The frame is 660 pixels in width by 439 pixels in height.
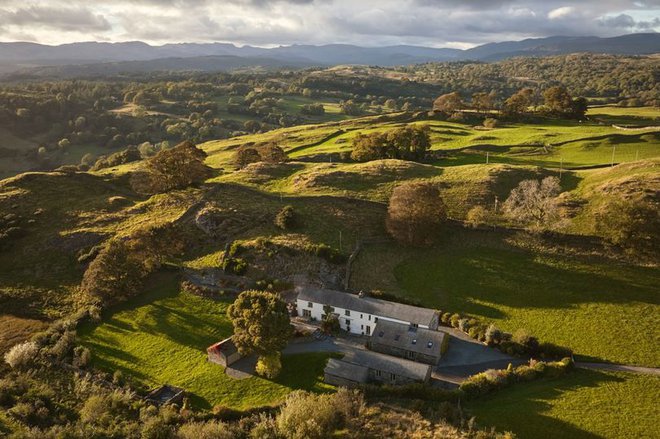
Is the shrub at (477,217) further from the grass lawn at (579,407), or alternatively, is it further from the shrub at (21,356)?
the shrub at (21,356)

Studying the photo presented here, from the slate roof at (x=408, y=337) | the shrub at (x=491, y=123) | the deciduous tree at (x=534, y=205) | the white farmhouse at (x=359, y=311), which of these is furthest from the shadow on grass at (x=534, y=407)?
the shrub at (x=491, y=123)


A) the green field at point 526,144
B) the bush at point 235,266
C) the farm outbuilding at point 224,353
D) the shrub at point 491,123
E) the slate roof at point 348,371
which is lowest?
the farm outbuilding at point 224,353

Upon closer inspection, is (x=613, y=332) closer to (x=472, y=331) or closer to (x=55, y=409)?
(x=472, y=331)

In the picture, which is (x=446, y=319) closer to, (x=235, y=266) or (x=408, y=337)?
(x=408, y=337)

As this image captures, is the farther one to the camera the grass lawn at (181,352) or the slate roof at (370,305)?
the slate roof at (370,305)

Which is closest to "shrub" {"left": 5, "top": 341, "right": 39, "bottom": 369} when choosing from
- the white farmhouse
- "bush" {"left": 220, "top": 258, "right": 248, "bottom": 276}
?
"bush" {"left": 220, "top": 258, "right": 248, "bottom": 276}

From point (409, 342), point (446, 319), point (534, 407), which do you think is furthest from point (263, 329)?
point (534, 407)

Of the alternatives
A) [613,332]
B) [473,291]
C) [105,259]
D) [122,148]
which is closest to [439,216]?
[473,291]

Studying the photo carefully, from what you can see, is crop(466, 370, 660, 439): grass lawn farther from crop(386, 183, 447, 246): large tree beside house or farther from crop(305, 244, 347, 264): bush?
crop(305, 244, 347, 264): bush
